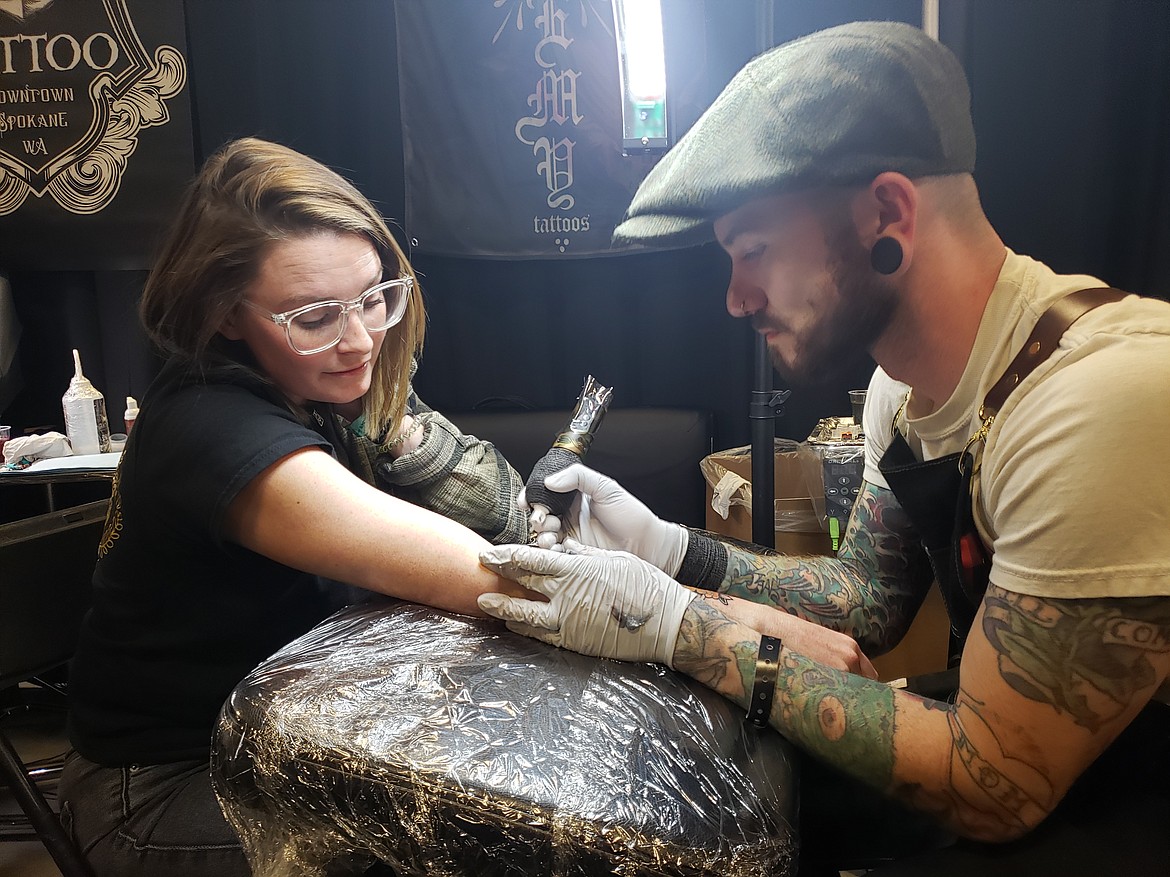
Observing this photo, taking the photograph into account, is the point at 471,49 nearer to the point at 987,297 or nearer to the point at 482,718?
the point at 987,297

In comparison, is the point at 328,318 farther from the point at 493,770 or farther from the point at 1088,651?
the point at 1088,651

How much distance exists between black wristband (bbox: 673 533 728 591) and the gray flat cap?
2.13 feet

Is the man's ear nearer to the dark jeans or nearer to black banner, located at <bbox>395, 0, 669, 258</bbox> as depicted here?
the dark jeans

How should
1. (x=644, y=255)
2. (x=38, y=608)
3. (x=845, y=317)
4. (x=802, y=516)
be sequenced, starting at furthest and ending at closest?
1. (x=644, y=255)
2. (x=802, y=516)
3. (x=38, y=608)
4. (x=845, y=317)

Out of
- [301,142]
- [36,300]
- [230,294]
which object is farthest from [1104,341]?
[36,300]

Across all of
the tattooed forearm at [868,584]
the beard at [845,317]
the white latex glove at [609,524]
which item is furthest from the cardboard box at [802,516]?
the beard at [845,317]

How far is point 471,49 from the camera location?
231cm

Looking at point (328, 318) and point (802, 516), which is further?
point (802, 516)

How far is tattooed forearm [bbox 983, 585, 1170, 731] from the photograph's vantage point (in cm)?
73

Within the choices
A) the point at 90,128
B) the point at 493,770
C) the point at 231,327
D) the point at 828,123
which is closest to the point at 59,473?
the point at 90,128

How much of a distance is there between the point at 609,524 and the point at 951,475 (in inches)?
24.5

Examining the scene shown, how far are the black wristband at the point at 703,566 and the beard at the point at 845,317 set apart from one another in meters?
0.43

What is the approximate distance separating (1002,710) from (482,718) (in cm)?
54

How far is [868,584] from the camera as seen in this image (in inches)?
50.1
